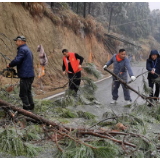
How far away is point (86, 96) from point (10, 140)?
10.6 feet

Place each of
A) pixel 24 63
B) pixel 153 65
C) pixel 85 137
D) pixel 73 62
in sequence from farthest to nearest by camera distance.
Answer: pixel 153 65, pixel 73 62, pixel 24 63, pixel 85 137

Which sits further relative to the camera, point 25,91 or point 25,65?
point 25,91

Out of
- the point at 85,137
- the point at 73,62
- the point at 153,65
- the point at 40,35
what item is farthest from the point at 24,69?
the point at 40,35

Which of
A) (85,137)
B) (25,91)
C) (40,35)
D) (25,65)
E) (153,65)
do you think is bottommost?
(85,137)

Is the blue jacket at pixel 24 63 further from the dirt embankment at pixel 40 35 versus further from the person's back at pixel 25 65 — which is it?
the dirt embankment at pixel 40 35

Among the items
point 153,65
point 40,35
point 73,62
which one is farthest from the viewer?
point 40,35

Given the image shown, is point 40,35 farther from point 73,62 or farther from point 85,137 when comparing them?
point 85,137

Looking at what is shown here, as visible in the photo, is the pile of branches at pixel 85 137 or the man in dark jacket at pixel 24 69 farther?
the man in dark jacket at pixel 24 69

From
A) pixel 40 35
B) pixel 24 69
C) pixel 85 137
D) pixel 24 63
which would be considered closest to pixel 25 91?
pixel 24 69

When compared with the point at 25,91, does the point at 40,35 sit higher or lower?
higher

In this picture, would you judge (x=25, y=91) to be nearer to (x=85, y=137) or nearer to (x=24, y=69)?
(x=24, y=69)

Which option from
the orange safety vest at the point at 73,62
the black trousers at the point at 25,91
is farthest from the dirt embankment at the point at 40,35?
the black trousers at the point at 25,91

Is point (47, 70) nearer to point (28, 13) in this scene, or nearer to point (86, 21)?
point (28, 13)

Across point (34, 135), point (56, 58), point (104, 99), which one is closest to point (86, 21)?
point (56, 58)
